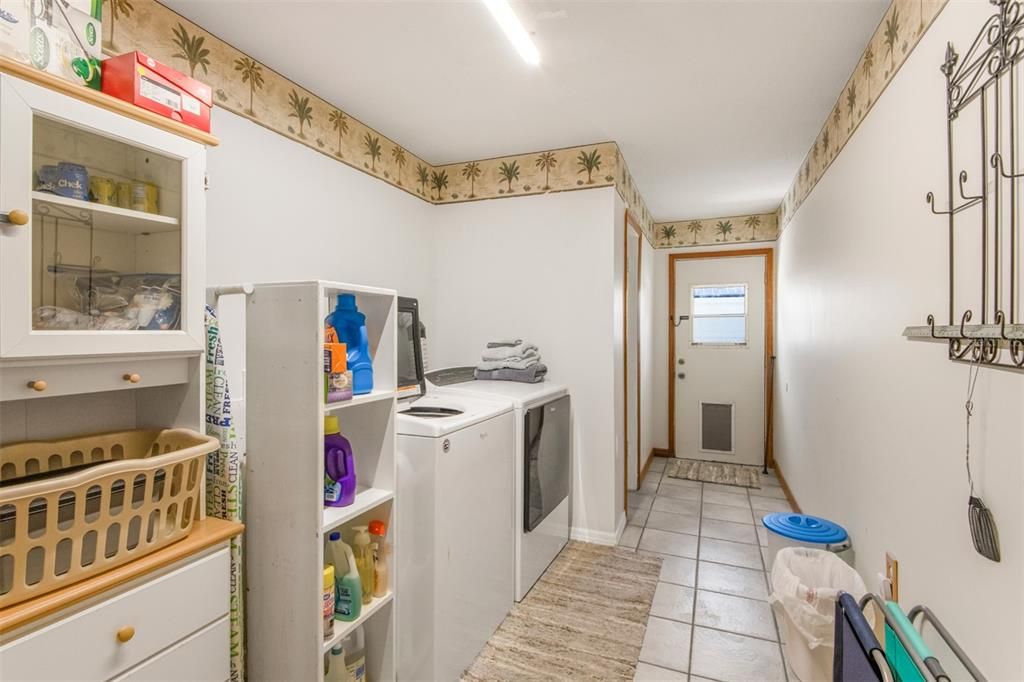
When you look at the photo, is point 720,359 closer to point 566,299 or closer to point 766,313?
point 766,313

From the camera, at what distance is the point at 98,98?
3.76 ft

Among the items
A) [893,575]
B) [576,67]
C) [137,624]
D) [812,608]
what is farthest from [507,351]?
[137,624]

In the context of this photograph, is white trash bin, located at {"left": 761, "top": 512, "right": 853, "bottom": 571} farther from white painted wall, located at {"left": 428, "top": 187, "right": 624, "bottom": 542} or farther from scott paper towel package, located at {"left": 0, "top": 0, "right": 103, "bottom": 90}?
scott paper towel package, located at {"left": 0, "top": 0, "right": 103, "bottom": 90}

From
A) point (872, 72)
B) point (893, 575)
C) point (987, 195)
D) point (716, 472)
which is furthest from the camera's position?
point (716, 472)

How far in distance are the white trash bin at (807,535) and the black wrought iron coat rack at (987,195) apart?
1.25m

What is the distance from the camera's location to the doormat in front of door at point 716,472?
4.40m

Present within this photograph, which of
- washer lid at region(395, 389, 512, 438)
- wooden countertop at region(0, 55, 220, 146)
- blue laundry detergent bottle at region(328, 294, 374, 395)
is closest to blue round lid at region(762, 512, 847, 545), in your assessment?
washer lid at region(395, 389, 512, 438)

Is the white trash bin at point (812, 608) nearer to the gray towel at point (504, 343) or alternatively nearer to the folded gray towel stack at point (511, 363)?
the folded gray towel stack at point (511, 363)

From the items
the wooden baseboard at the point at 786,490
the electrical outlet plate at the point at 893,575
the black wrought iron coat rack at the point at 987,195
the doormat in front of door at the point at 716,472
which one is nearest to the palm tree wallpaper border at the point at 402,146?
the black wrought iron coat rack at the point at 987,195

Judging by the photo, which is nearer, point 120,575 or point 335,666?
point 120,575

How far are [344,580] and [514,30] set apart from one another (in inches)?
75.5

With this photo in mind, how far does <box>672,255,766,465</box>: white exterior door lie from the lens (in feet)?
→ 16.1

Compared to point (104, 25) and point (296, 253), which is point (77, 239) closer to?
point (104, 25)

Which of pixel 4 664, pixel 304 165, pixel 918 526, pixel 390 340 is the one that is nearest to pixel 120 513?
pixel 4 664
